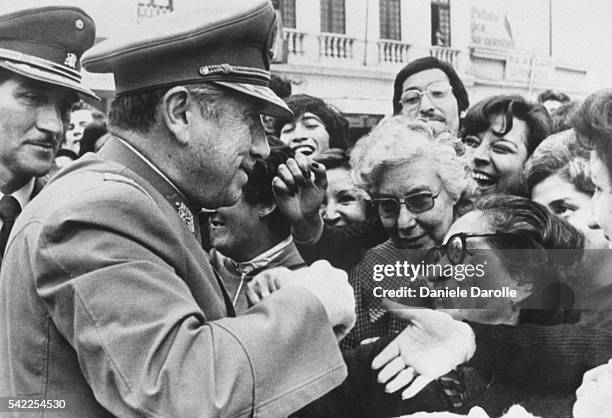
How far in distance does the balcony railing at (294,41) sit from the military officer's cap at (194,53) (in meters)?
0.65

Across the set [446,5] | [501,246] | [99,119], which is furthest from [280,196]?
[99,119]

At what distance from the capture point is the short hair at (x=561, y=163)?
2.36 meters

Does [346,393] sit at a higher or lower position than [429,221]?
lower

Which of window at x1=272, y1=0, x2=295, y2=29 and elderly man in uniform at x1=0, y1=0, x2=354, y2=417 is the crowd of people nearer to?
elderly man in uniform at x1=0, y1=0, x2=354, y2=417

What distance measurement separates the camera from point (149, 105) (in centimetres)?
168

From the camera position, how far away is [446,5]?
2.47 m

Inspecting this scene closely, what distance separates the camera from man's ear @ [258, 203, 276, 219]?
222 cm

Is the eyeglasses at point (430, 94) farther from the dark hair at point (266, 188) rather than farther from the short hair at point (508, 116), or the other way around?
the dark hair at point (266, 188)

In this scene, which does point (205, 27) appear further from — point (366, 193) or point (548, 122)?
point (548, 122)

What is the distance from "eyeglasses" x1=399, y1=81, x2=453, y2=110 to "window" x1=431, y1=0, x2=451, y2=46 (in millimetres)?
127

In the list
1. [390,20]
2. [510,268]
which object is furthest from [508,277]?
[390,20]

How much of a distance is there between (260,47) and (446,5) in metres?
0.85

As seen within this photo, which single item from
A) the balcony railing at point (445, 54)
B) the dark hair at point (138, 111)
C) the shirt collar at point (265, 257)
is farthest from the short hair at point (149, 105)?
the balcony railing at point (445, 54)

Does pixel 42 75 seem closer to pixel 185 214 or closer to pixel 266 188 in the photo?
pixel 266 188
